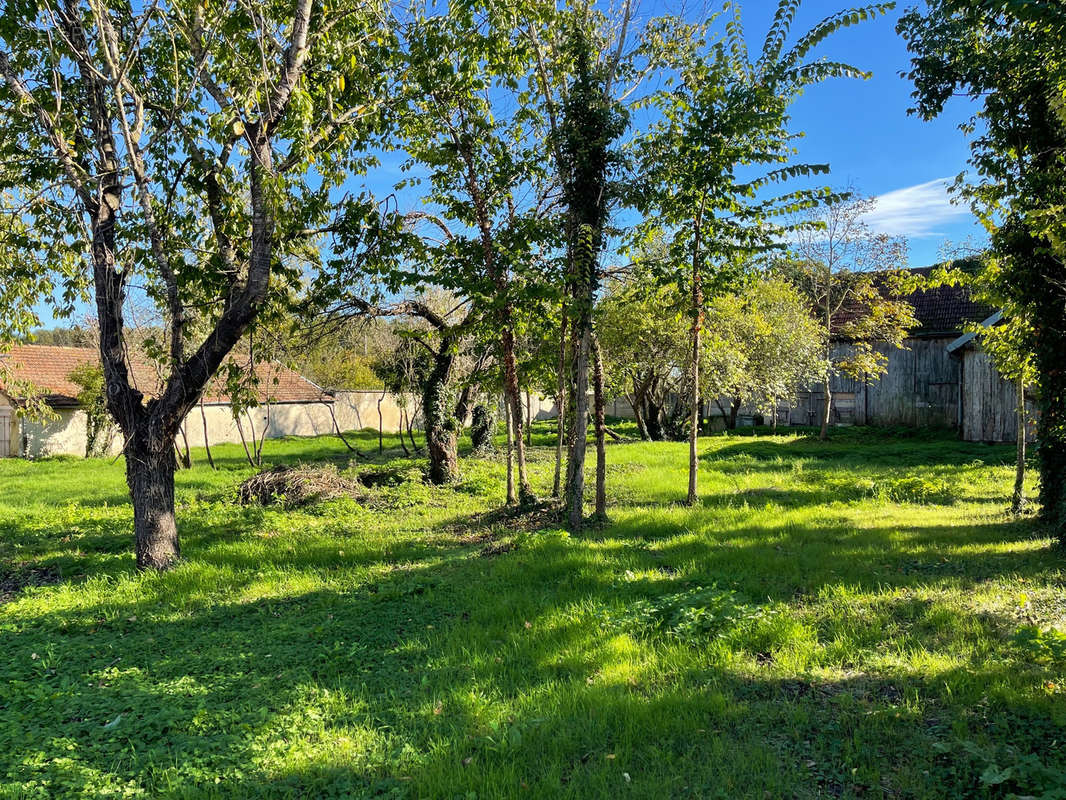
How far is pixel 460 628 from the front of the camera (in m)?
5.39

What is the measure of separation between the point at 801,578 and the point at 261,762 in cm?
516

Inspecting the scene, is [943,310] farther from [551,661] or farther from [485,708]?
[485,708]

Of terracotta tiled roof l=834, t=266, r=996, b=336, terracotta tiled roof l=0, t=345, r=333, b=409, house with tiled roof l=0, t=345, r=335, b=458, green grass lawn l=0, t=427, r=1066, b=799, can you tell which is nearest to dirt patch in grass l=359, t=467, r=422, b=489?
green grass lawn l=0, t=427, r=1066, b=799

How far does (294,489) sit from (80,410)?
58.6 feet

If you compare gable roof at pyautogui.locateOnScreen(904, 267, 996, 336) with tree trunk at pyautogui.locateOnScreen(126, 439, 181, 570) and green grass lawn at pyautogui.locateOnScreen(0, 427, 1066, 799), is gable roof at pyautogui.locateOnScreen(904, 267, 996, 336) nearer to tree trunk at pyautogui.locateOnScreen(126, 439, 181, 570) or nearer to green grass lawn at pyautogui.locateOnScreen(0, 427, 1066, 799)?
green grass lawn at pyautogui.locateOnScreen(0, 427, 1066, 799)

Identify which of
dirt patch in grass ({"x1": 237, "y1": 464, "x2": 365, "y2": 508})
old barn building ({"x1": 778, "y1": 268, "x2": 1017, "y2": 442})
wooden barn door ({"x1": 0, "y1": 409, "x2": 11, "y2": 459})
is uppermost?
old barn building ({"x1": 778, "y1": 268, "x2": 1017, "y2": 442})

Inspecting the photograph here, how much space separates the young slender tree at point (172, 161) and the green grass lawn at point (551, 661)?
2.30 metres

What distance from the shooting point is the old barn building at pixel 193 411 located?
23.1 metres

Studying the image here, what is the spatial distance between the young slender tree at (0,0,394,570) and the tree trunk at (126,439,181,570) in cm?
2

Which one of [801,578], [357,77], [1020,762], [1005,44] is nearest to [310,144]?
[357,77]

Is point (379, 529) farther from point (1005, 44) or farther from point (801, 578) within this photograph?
point (1005, 44)

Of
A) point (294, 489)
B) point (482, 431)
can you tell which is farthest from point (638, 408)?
point (294, 489)

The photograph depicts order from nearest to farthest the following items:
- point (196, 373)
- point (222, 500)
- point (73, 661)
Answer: point (73, 661), point (196, 373), point (222, 500)

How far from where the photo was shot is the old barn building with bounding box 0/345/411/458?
909 inches
